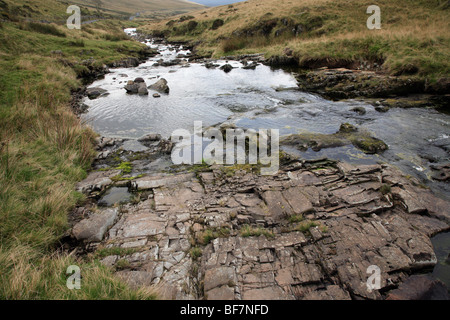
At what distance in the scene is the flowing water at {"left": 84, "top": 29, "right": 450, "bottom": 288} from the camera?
31.9ft

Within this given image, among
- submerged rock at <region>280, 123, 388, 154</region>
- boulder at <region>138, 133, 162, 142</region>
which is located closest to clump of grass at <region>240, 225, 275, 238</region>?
submerged rock at <region>280, 123, 388, 154</region>

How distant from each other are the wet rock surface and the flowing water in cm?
214

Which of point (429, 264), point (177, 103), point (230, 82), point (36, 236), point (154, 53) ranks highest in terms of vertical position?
point (154, 53)

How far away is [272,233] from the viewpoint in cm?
550

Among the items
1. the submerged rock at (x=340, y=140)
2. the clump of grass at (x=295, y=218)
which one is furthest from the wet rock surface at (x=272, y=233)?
the submerged rock at (x=340, y=140)

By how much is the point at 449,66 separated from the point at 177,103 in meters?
19.5

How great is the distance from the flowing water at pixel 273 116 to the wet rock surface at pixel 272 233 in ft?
7.01

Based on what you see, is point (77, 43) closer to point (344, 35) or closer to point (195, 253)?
point (344, 35)

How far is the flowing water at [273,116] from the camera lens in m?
9.73

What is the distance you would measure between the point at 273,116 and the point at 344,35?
19.9 m

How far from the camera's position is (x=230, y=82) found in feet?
72.9

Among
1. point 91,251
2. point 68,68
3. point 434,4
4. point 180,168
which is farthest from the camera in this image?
point 434,4
